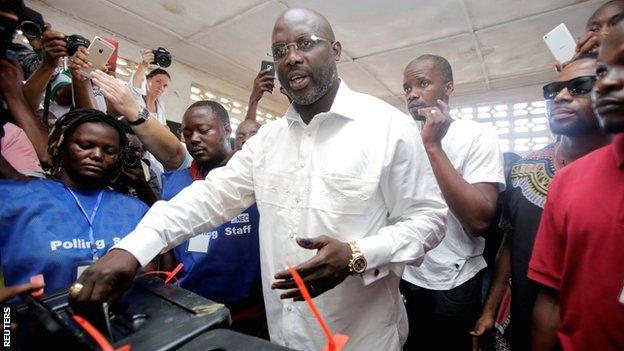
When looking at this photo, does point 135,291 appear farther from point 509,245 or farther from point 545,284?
point 509,245

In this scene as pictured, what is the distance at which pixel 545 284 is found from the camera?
1088mm

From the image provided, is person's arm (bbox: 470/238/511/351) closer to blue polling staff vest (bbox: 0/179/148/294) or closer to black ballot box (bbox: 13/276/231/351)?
black ballot box (bbox: 13/276/231/351)

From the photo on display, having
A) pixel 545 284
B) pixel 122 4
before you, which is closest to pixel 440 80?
pixel 545 284

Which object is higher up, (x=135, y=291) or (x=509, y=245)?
(x=135, y=291)

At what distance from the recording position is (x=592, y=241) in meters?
0.93

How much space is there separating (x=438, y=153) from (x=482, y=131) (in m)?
0.41

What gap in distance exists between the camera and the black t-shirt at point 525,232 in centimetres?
143

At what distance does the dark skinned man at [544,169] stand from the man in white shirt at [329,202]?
0.59 m

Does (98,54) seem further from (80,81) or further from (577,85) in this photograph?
(577,85)

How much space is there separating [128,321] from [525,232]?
159cm

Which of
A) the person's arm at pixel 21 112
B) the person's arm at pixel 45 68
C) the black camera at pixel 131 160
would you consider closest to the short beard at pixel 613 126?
the black camera at pixel 131 160

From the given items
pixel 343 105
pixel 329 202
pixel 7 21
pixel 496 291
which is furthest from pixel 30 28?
pixel 496 291

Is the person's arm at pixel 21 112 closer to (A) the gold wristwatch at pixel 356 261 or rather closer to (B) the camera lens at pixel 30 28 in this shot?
(B) the camera lens at pixel 30 28

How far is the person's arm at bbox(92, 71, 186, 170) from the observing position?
1773mm
